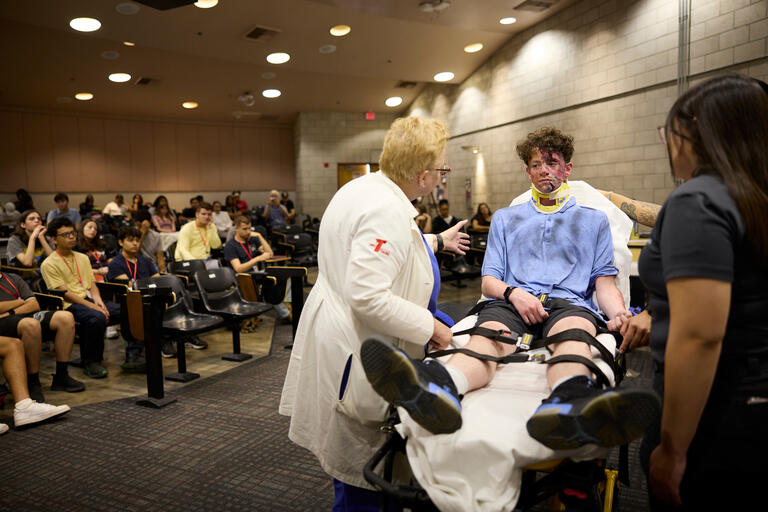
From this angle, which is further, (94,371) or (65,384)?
(94,371)

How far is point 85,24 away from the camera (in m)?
7.18

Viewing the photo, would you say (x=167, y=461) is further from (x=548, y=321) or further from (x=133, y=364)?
(x=548, y=321)

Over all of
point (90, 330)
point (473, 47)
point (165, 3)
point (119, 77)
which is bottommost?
point (90, 330)

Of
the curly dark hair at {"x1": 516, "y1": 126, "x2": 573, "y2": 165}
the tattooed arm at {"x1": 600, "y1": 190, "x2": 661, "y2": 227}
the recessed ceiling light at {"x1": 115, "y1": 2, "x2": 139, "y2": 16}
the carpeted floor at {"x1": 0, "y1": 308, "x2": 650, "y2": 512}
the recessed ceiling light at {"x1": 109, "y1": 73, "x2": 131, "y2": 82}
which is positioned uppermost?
the recessed ceiling light at {"x1": 109, "y1": 73, "x2": 131, "y2": 82}

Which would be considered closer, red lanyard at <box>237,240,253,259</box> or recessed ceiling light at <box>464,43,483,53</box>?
red lanyard at <box>237,240,253,259</box>

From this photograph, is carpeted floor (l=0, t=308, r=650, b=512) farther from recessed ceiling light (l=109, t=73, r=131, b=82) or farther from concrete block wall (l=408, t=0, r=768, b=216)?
recessed ceiling light (l=109, t=73, r=131, b=82)

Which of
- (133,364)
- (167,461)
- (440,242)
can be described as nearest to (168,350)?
(133,364)

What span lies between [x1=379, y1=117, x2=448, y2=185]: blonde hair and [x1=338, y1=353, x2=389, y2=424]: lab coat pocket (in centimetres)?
61

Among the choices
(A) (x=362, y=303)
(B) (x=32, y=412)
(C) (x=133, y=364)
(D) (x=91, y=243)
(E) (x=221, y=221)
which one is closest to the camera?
(A) (x=362, y=303)

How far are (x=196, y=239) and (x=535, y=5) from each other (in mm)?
6316

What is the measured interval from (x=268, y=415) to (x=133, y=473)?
2.83ft

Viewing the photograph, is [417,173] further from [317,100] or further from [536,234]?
[317,100]

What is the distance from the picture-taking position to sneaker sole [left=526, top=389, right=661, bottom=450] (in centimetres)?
105

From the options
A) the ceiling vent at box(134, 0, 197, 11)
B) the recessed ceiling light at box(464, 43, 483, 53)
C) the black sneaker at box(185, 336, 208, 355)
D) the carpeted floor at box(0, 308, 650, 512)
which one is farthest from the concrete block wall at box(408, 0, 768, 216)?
the black sneaker at box(185, 336, 208, 355)
